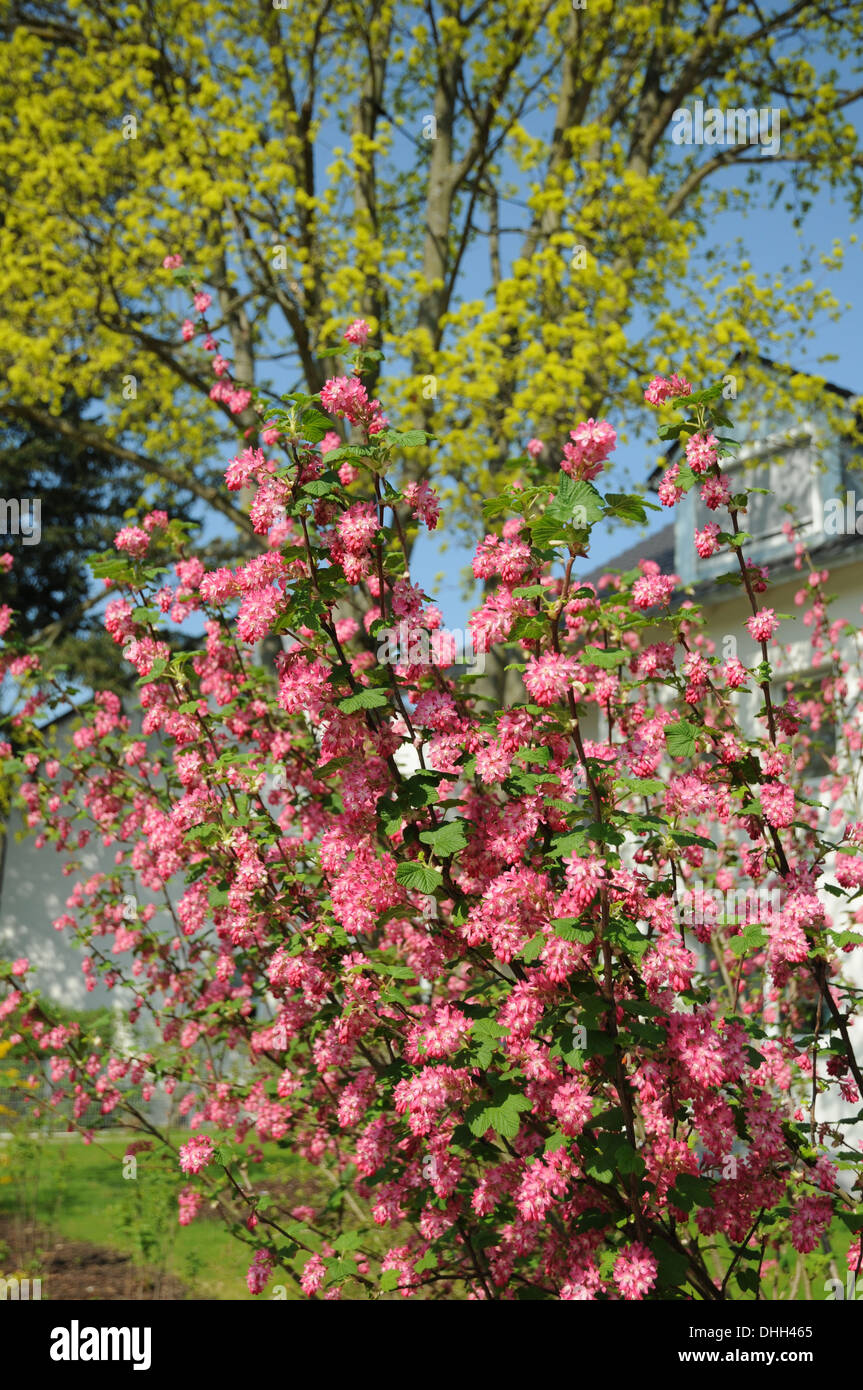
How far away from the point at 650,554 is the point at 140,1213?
10.8m

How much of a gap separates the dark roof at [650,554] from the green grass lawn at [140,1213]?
331 inches

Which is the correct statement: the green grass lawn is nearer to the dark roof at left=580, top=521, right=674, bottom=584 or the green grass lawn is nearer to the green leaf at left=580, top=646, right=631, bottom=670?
the green leaf at left=580, top=646, right=631, bottom=670

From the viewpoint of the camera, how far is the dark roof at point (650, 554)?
46.8 feet

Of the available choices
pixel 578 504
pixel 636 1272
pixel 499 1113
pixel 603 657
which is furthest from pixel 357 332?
pixel 636 1272

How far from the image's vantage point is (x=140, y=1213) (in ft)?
22.9

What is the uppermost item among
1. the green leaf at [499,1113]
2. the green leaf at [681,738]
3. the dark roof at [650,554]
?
the dark roof at [650,554]

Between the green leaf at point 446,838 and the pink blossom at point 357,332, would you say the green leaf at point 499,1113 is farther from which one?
the pink blossom at point 357,332

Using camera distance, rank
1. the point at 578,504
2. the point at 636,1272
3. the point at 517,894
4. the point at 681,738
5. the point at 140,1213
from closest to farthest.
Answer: the point at 578,504, the point at 636,1272, the point at 517,894, the point at 681,738, the point at 140,1213

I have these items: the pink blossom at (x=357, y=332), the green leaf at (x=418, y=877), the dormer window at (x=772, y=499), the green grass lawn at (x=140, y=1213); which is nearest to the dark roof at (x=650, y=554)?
the dormer window at (x=772, y=499)

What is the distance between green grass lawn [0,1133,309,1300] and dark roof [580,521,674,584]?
8.42 meters

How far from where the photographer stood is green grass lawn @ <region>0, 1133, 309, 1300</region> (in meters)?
6.55

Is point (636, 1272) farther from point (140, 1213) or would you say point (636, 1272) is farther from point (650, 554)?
point (650, 554)
